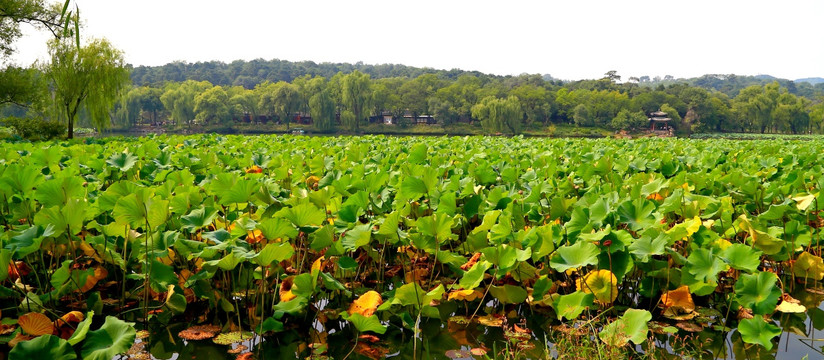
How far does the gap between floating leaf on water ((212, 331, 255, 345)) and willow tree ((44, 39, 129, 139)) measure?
19800 millimetres

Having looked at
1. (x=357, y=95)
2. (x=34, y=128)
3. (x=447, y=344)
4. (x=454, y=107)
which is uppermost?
(x=357, y=95)

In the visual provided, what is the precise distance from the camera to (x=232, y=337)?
7.07 feet

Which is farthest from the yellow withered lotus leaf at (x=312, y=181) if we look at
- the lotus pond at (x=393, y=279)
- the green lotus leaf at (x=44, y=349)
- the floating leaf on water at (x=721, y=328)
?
the floating leaf on water at (x=721, y=328)

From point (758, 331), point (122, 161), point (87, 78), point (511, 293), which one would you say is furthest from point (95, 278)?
point (87, 78)

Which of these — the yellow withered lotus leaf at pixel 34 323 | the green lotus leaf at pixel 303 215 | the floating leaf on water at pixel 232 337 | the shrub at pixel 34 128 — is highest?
the shrub at pixel 34 128

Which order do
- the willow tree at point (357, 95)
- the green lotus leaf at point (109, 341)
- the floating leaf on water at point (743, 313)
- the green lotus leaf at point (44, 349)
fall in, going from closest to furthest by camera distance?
the green lotus leaf at point (44, 349) → the green lotus leaf at point (109, 341) → the floating leaf on water at point (743, 313) → the willow tree at point (357, 95)

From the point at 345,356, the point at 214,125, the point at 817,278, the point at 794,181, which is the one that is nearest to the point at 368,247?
the point at 345,356

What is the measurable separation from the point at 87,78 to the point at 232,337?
20314 millimetres

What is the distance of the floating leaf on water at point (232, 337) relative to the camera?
2121 mm

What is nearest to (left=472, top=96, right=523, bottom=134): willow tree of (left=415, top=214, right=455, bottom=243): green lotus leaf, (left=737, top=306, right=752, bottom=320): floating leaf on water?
(left=737, top=306, right=752, bottom=320): floating leaf on water

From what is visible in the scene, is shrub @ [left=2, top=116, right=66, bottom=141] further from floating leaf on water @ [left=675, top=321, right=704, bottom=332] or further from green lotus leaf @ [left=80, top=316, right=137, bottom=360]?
floating leaf on water @ [left=675, top=321, right=704, bottom=332]

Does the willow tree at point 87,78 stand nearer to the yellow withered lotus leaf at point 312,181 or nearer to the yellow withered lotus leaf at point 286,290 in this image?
the yellow withered lotus leaf at point 312,181

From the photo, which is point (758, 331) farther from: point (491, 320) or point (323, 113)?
point (323, 113)

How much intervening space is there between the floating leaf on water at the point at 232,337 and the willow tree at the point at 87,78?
19.8 metres
